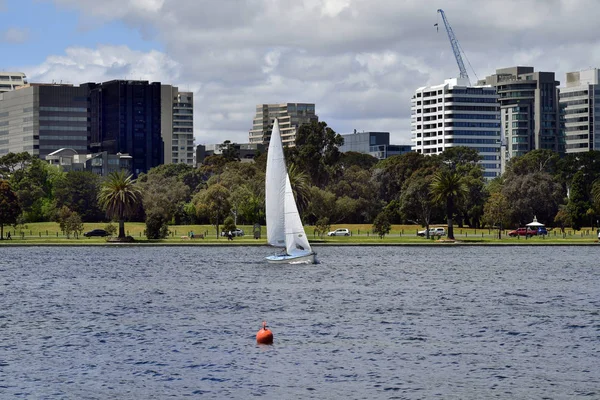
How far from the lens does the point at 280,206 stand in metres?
121

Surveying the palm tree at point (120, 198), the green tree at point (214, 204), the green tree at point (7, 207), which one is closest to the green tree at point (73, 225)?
the green tree at point (7, 207)

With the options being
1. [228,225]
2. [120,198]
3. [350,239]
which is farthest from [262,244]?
[120,198]

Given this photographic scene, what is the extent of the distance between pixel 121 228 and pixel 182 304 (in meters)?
99.1

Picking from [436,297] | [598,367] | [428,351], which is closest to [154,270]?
[436,297]

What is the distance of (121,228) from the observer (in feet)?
584

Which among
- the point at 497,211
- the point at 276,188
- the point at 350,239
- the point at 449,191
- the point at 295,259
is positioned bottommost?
the point at 295,259

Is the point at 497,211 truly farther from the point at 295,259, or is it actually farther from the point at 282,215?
the point at 295,259

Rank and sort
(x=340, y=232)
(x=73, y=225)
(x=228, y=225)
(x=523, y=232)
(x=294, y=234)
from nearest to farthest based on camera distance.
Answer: (x=294, y=234)
(x=228, y=225)
(x=73, y=225)
(x=340, y=232)
(x=523, y=232)

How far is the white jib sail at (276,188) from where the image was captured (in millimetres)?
120875

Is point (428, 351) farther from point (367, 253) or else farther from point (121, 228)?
point (121, 228)

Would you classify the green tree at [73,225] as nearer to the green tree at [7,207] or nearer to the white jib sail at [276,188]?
the green tree at [7,207]

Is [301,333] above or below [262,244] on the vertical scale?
below

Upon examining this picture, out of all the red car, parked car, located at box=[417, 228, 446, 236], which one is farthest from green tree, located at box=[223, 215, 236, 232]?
the red car

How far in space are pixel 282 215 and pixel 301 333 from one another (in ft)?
190
